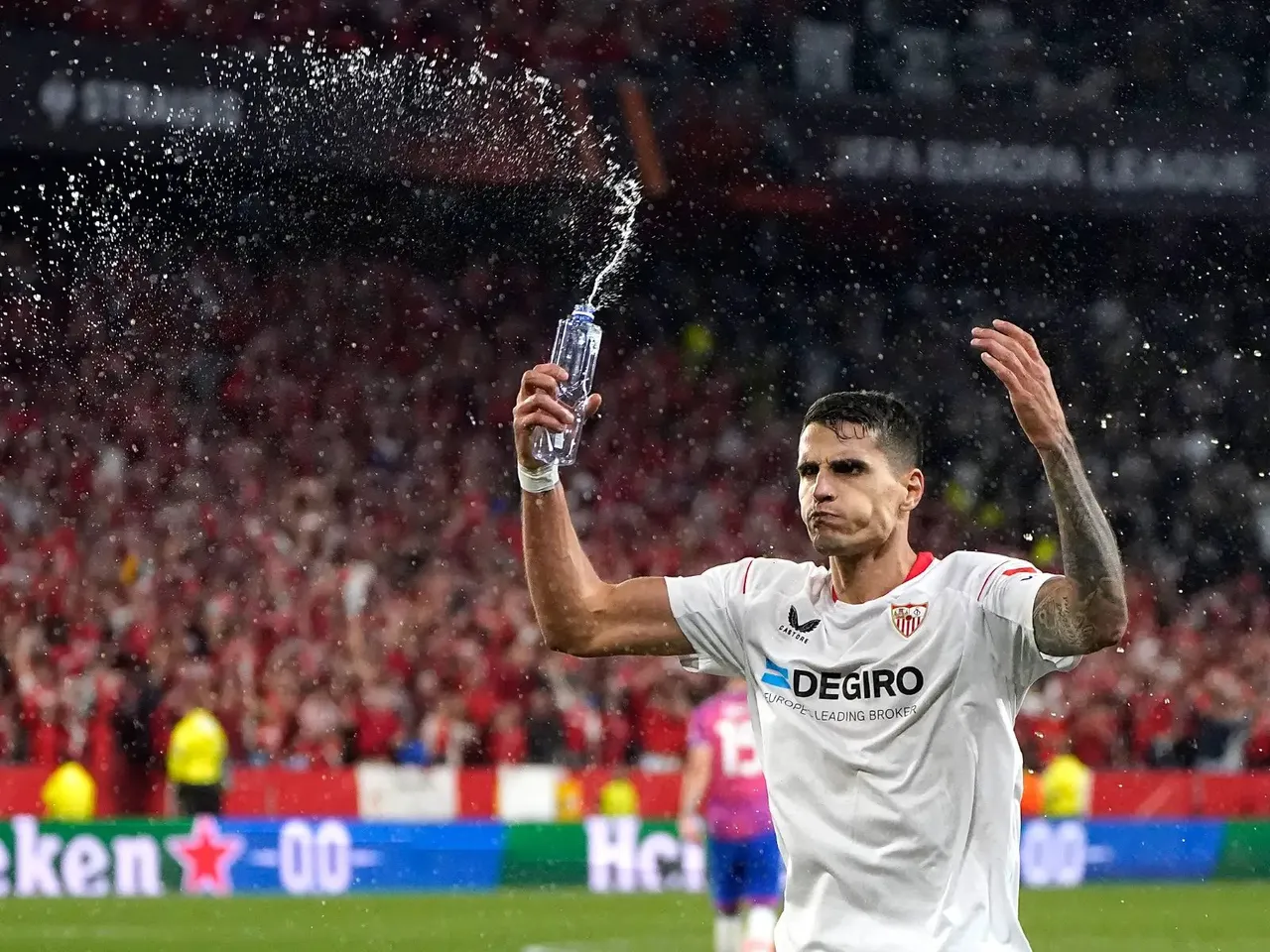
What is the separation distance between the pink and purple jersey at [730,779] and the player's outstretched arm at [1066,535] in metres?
7.19

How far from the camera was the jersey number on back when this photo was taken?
1111cm

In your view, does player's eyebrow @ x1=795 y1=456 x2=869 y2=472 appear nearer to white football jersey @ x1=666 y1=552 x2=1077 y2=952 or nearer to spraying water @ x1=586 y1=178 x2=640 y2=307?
white football jersey @ x1=666 y1=552 x2=1077 y2=952

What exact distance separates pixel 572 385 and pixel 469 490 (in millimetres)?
18166

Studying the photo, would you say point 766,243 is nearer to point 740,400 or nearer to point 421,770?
point 740,400

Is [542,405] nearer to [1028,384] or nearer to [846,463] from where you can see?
[846,463]

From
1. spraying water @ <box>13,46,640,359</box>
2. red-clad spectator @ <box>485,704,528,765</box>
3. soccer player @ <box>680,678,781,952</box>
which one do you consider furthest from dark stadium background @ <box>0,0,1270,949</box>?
soccer player @ <box>680,678,781,952</box>

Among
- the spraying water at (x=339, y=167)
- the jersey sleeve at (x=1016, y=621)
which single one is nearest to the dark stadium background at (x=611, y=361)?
the spraying water at (x=339, y=167)

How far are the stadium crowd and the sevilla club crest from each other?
537 inches

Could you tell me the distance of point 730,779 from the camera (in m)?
11.2

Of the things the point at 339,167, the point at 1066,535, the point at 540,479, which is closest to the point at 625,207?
the point at 339,167

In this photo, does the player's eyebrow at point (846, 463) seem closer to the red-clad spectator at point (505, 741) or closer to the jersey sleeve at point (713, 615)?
the jersey sleeve at point (713, 615)

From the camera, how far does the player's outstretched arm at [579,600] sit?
4449 mm

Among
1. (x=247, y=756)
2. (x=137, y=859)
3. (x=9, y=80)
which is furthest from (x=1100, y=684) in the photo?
(x=9, y=80)

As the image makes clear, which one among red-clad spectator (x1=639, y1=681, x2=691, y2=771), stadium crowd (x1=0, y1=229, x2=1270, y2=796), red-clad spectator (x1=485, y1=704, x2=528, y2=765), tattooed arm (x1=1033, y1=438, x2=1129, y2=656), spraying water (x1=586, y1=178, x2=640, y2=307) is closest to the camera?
tattooed arm (x1=1033, y1=438, x2=1129, y2=656)
